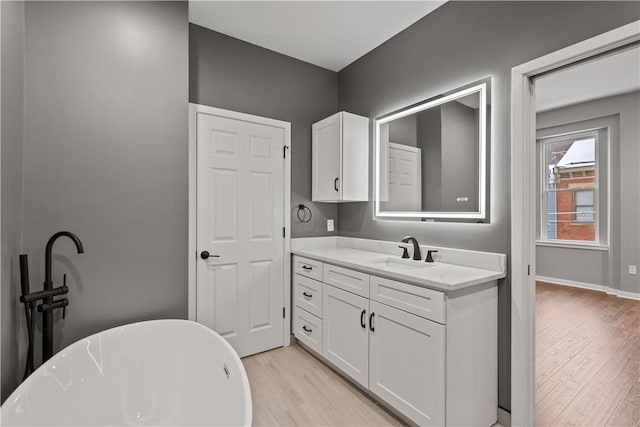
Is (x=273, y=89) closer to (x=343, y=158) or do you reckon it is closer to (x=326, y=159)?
(x=326, y=159)

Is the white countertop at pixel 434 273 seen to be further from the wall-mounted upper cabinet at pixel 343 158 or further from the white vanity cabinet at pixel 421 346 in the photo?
the wall-mounted upper cabinet at pixel 343 158

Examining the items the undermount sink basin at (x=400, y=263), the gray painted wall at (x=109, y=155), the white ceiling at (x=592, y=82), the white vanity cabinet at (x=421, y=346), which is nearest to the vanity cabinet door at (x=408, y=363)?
the white vanity cabinet at (x=421, y=346)

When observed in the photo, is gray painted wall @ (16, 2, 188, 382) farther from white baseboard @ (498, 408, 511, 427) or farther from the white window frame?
the white window frame

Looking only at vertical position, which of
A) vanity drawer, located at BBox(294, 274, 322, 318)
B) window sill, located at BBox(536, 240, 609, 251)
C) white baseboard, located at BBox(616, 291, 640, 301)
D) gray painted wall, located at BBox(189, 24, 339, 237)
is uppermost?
gray painted wall, located at BBox(189, 24, 339, 237)

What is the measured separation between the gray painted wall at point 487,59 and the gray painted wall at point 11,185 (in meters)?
2.40

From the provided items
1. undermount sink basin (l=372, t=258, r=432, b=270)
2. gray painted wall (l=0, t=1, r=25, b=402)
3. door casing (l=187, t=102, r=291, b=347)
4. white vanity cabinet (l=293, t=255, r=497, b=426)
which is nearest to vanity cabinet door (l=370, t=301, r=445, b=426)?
white vanity cabinet (l=293, t=255, r=497, b=426)

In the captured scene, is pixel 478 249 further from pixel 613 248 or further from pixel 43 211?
pixel 613 248

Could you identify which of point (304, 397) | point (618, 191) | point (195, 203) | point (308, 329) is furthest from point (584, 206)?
point (195, 203)

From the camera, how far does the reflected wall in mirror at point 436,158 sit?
200 cm

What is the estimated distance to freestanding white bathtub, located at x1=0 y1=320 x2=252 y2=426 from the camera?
4.32 ft

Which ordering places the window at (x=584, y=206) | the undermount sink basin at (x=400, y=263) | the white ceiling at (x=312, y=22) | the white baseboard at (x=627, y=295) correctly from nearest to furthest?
the undermount sink basin at (x=400, y=263) → the white ceiling at (x=312, y=22) → the white baseboard at (x=627, y=295) → the window at (x=584, y=206)

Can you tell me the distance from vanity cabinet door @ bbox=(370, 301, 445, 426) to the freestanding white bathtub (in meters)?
0.88

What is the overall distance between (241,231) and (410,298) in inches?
61.7

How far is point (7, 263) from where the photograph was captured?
140 cm
